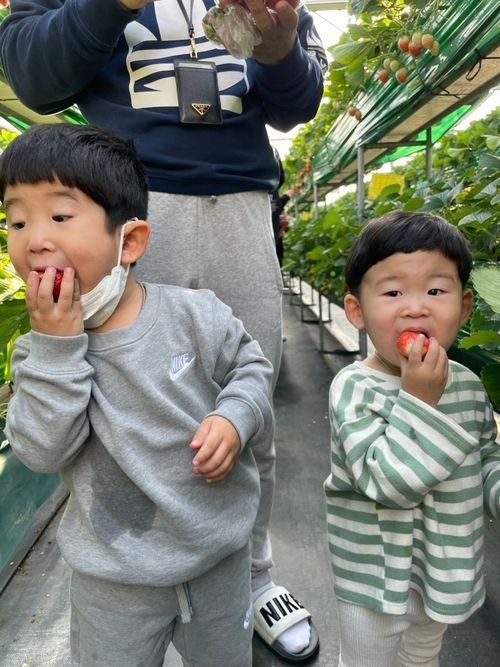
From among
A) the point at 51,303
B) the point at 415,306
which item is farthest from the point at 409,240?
the point at 51,303

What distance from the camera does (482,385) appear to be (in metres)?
0.88

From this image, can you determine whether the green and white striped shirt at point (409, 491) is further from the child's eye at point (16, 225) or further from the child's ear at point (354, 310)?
the child's eye at point (16, 225)

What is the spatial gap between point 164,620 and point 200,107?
0.93 meters

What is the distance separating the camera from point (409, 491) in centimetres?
74

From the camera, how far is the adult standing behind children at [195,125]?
938 mm

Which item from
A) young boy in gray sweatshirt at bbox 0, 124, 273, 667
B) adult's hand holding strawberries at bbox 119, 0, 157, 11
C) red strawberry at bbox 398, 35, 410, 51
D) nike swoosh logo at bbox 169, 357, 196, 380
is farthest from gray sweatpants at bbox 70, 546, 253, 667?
red strawberry at bbox 398, 35, 410, 51

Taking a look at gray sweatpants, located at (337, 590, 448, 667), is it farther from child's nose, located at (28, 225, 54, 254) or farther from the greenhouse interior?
child's nose, located at (28, 225, 54, 254)

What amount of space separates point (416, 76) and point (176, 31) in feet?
4.83

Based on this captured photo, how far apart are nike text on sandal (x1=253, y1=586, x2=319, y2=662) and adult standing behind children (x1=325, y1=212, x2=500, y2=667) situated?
365mm

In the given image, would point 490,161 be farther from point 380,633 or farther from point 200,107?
point 380,633

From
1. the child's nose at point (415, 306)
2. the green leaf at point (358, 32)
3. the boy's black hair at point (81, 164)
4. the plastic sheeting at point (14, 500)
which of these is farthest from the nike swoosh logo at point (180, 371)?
the green leaf at point (358, 32)

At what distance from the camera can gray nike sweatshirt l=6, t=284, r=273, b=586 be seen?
709mm

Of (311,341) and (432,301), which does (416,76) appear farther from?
(311,341)

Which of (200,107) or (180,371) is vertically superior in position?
(200,107)
